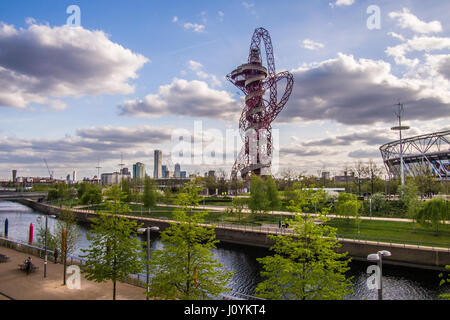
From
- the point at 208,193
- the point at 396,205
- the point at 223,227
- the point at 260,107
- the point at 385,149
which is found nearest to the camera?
the point at 223,227

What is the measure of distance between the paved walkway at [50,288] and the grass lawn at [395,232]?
2625 centimetres

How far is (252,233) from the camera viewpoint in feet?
137

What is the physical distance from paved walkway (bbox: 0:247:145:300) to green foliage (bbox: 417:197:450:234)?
32.7 metres

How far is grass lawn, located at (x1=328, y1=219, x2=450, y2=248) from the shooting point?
33684mm

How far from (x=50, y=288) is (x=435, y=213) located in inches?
1501

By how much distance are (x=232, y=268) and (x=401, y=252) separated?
16574 mm

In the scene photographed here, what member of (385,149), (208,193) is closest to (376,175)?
(208,193)

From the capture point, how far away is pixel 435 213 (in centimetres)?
3575

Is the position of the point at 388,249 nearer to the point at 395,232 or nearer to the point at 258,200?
the point at 395,232

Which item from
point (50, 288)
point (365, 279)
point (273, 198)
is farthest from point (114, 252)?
point (273, 198)

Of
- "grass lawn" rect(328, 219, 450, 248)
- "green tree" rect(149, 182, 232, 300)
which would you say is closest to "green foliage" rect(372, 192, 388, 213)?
"grass lawn" rect(328, 219, 450, 248)

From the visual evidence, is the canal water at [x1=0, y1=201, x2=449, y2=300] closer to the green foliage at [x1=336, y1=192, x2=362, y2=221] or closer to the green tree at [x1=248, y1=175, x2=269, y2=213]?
the green foliage at [x1=336, y1=192, x2=362, y2=221]

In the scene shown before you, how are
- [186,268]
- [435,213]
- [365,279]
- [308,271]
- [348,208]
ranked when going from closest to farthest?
[308,271] < [186,268] < [365,279] < [435,213] < [348,208]
